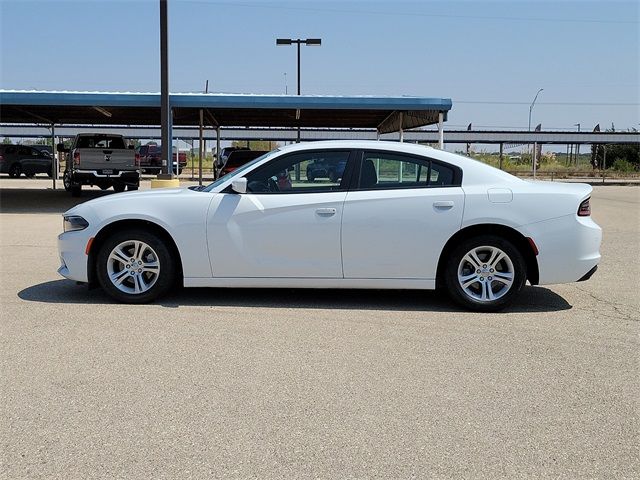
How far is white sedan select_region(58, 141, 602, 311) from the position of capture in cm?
613

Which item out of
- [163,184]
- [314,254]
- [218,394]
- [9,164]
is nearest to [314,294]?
[314,254]

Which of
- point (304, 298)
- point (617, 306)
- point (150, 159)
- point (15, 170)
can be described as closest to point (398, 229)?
point (304, 298)

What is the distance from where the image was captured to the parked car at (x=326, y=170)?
635 cm

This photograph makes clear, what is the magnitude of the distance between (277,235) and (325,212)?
0.50 m

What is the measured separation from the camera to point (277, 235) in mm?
6168

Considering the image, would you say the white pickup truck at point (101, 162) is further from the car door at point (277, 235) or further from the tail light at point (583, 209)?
the tail light at point (583, 209)

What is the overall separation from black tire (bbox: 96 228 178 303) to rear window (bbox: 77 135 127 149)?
15.5 meters

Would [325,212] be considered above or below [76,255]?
above

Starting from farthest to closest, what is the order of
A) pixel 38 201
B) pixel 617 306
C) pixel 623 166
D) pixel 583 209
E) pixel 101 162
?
pixel 623 166, pixel 101 162, pixel 38 201, pixel 617 306, pixel 583 209

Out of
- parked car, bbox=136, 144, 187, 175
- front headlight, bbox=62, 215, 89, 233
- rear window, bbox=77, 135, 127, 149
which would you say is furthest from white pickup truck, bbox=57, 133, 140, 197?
parked car, bbox=136, 144, 187, 175

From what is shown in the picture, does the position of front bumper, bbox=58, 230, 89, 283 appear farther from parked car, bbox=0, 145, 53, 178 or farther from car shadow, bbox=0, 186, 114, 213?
parked car, bbox=0, 145, 53, 178

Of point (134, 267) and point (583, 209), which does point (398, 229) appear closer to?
point (583, 209)

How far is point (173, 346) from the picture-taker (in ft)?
16.5

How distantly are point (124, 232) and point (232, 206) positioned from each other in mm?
1102
